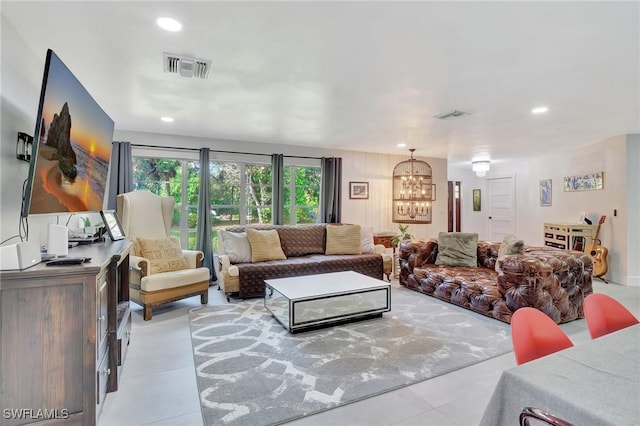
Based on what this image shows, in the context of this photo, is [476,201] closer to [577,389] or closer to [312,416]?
[312,416]

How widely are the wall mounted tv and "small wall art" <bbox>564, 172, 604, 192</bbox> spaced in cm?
722

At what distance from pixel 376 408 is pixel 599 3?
263 centimetres

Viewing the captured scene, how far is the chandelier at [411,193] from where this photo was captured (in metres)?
6.39

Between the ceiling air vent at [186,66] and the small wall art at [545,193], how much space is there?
7.14m

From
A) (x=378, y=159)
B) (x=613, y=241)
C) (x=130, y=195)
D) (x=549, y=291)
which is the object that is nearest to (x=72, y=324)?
(x=130, y=195)

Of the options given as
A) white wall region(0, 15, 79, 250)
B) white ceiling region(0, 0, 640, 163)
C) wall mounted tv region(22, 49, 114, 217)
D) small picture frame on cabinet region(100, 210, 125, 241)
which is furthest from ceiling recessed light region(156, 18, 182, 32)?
small picture frame on cabinet region(100, 210, 125, 241)

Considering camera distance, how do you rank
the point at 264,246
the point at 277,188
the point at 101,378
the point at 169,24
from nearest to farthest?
the point at 101,378 < the point at 169,24 < the point at 264,246 < the point at 277,188

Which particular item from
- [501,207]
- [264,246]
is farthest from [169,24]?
[501,207]

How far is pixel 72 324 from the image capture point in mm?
1542

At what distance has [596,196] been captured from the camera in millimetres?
5605

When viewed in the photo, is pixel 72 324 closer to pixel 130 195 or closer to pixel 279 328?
pixel 279 328

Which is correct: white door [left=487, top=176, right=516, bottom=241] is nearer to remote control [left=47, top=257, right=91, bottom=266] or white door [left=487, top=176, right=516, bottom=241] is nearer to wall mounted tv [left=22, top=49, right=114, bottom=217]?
wall mounted tv [left=22, top=49, right=114, bottom=217]

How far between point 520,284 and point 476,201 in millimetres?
6341

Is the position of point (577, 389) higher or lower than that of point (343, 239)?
lower
